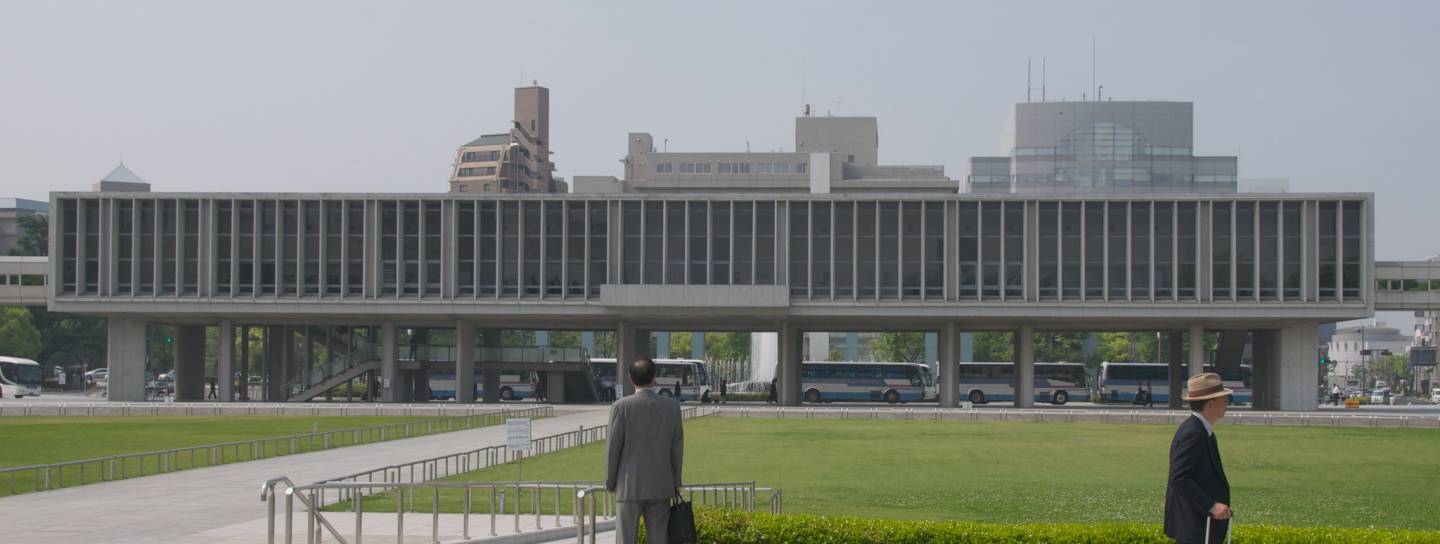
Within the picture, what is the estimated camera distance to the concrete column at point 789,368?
89.0 metres

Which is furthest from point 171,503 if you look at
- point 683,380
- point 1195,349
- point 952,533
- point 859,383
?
point 683,380

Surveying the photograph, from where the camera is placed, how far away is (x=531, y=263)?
87000 mm

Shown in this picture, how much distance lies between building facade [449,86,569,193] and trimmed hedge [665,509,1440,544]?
160 m

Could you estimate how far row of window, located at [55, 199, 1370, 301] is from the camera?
280ft

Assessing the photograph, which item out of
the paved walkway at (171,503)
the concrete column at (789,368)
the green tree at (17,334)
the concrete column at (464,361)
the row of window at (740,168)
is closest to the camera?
the paved walkway at (171,503)

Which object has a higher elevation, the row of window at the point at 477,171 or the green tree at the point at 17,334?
the row of window at the point at 477,171

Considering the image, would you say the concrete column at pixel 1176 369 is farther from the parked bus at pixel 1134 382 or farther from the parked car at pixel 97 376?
the parked car at pixel 97 376

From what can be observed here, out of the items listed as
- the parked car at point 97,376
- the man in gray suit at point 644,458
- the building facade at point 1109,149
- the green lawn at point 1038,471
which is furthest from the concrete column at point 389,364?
the building facade at point 1109,149

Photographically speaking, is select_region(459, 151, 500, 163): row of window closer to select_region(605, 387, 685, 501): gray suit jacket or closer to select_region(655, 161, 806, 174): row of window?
select_region(655, 161, 806, 174): row of window

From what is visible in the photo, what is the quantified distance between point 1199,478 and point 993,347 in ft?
465

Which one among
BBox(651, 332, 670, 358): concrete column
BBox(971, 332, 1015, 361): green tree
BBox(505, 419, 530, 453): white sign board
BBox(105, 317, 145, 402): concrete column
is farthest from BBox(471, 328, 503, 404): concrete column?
BBox(651, 332, 670, 358): concrete column

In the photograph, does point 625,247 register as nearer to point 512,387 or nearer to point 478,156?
point 512,387

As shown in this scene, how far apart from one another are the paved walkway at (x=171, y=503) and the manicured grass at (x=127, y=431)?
660cm

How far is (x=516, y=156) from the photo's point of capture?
17750 cm
